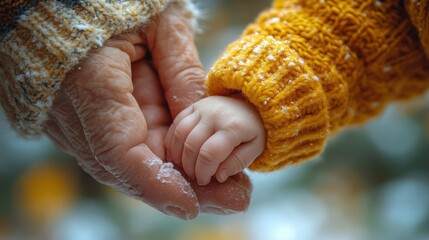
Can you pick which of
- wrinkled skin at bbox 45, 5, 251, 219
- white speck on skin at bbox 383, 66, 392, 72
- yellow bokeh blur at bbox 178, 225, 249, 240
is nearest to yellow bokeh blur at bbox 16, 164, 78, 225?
yellow bokeh blur at bbox 178, 225, 249, 240

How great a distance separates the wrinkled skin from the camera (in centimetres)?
47

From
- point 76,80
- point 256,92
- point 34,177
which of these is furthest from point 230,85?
point 34,177

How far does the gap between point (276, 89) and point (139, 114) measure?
0.48 ft

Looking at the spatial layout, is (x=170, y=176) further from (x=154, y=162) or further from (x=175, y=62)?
(x=175, y=62)

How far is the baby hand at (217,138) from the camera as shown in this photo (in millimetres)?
467

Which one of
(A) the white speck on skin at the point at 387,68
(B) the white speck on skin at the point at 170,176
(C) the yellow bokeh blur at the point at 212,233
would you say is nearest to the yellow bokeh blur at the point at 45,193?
(C) the yellow bokeh blur at the point at 212,233

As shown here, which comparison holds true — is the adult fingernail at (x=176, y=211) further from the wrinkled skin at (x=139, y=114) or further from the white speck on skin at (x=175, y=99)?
the white speck on skin at (x=175, y=99)

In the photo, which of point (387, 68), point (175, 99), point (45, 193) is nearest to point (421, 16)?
point (387, 68)

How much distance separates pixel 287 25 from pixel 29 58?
286 mm

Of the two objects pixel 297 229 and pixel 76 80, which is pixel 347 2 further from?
pixel 297 229

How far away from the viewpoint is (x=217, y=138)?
46 centimetres

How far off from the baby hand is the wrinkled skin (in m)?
0.02

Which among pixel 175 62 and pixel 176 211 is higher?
pixel 175 62

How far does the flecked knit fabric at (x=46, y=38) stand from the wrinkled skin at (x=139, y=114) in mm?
16
